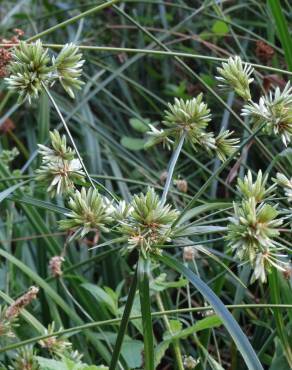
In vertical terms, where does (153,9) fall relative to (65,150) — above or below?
above

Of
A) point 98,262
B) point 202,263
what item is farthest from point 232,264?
point 98,262

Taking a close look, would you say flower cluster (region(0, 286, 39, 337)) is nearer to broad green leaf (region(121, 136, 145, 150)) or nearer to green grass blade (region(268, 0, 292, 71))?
green grass blade (region(268, 0, 292, 71))

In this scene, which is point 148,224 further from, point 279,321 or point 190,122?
point 279,321

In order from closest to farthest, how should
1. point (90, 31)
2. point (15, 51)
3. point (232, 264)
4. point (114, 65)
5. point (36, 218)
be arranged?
point (15, 51), point (36, 218), point (232, 264), point (114, 65), point (90, 31)

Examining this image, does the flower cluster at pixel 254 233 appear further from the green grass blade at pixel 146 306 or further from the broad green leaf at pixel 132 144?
the broad green leaf at pixel 132 144

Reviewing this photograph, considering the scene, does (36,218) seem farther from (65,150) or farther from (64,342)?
(65,150)

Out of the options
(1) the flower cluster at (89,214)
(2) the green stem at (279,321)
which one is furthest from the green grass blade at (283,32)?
(1) the flower cluster at (89,214)

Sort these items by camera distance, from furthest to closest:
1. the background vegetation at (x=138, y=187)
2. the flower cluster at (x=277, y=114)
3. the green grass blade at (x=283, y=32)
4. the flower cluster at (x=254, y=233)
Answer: the green grass blade at (x=283, y=32)
the background vegetation at (x=138, y=187)
the flower cluster at (x=277, y=114)
the flower cluster at (x=254, y=233)

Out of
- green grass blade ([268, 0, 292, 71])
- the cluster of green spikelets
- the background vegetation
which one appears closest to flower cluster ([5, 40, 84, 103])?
the cluster of green spikelets
